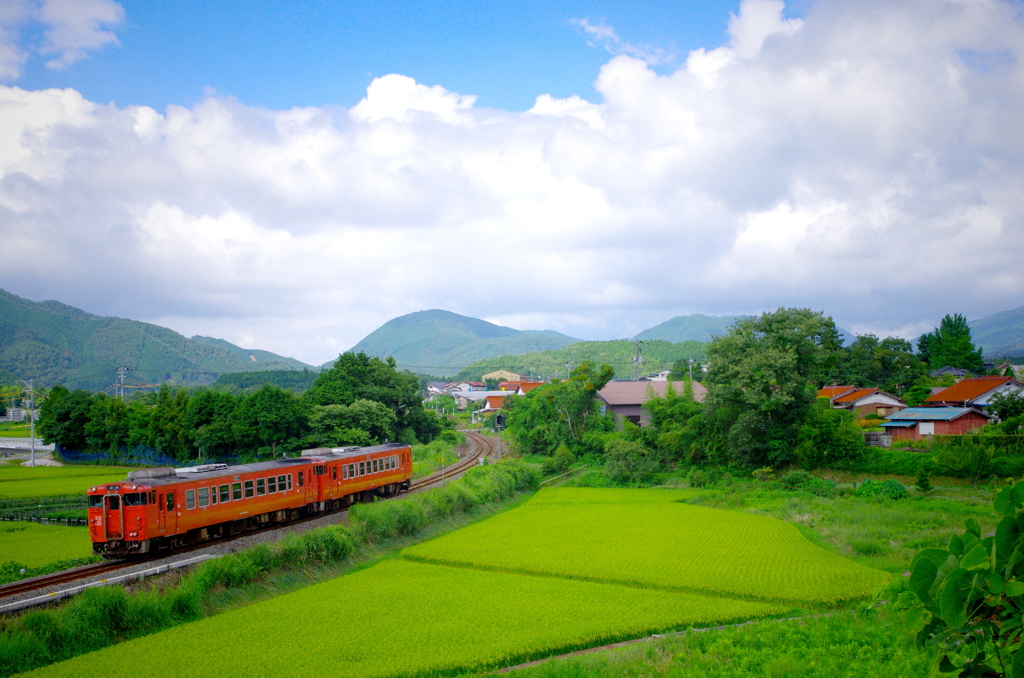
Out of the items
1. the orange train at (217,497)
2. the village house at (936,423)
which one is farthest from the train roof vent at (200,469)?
the village house at (936,423)

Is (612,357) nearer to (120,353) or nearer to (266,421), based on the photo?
(266,421)

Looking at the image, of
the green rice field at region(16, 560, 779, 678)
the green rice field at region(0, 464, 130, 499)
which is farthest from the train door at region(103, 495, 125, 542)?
the green rice field at region(0, 464, 130, 499)

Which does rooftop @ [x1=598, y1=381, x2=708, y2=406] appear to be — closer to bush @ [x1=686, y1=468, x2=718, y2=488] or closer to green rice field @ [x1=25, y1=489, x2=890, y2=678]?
bush @ [x1=686, y1=468, x2=718, y2=488]

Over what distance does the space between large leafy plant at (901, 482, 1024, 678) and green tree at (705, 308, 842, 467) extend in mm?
31829

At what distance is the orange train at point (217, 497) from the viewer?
16172 mm

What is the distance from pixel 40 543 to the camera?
65.3 ft

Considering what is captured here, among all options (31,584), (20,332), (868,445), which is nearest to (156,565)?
(31,584)

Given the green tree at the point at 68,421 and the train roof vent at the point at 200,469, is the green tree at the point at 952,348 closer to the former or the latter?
the train roof vent at the point at 200,469

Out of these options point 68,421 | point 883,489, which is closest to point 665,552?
point 883,489

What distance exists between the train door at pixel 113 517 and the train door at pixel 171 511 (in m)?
1.04

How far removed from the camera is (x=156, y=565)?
1578 cm

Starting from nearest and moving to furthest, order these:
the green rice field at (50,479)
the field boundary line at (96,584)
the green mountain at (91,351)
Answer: the field boundary line at (96,584) < the green rice field at (50,479) < the green mountain at (91,351)

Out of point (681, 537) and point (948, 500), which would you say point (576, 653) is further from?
point (948, 500)

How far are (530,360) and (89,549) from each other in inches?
5338
